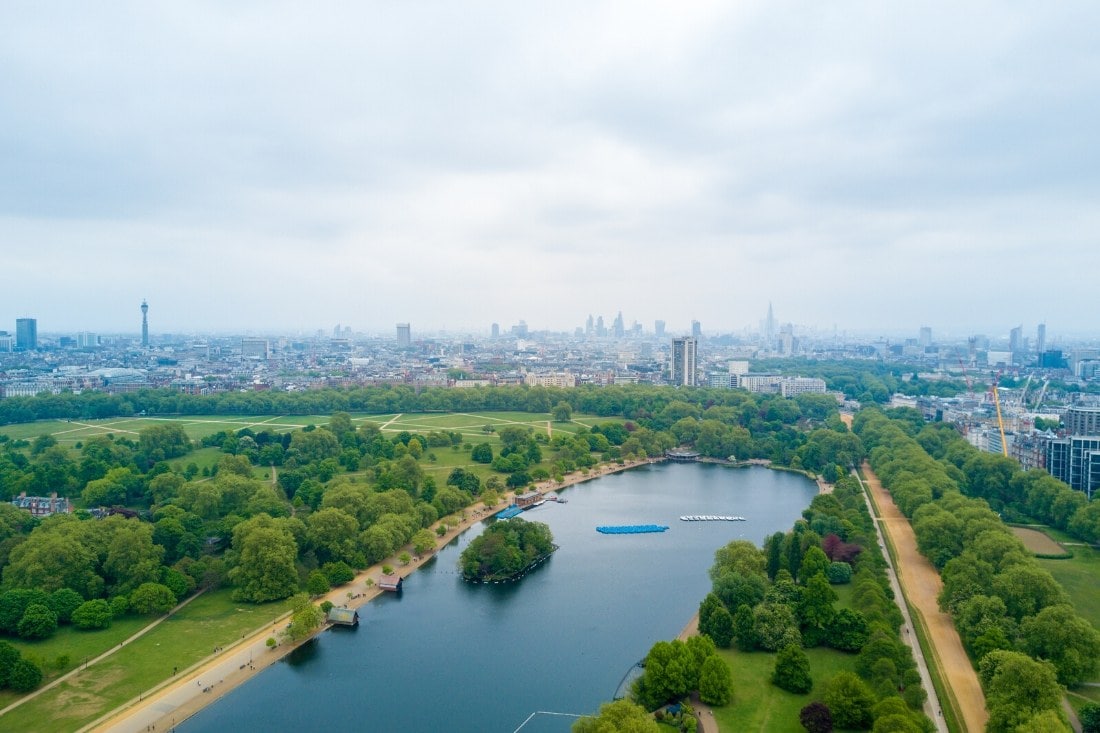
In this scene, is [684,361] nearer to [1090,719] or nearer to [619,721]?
[1090,719]

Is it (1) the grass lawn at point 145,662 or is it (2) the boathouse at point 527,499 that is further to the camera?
(2) the boathouse at point 527,499

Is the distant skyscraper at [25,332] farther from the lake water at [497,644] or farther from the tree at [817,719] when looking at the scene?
the tree at [817,719]

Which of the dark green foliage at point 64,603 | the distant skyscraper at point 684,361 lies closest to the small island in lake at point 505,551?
the dark green foliage at point 64,603

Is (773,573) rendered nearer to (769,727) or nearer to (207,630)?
(769,727)

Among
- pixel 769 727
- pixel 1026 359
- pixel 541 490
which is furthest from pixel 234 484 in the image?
pixel 1026 359

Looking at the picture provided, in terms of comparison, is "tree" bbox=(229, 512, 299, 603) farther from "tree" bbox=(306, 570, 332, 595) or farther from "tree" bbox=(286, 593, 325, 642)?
"tree" bbox=(286, 593, 325, 642)

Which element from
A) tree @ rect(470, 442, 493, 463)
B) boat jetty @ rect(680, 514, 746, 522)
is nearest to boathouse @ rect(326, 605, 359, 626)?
boat jetty @ rect(680, 514, 746, 522)

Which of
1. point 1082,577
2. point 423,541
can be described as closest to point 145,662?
point 423,541

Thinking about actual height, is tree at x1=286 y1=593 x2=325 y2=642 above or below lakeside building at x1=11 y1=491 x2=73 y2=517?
below
